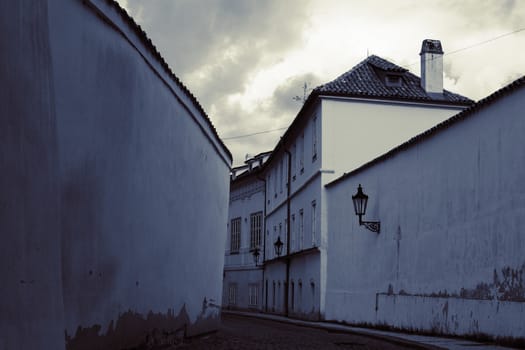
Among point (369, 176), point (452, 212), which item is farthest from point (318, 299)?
point (452, 212)

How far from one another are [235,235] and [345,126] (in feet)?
71.8

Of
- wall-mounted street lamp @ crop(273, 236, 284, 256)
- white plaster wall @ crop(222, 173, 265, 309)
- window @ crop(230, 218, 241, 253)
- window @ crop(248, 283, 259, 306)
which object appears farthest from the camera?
window @ crop(230, 218, 241, 253)

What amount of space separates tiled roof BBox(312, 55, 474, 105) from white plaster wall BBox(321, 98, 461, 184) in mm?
314

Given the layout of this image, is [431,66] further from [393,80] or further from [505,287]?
[505,287]

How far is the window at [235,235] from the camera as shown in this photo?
47.7 metres

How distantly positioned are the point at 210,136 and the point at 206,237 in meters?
1.79

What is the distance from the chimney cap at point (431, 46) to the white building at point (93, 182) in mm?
19088

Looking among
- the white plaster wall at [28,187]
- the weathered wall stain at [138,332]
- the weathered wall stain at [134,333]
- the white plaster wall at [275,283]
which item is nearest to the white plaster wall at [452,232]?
the weathered wall stain at [138,332]

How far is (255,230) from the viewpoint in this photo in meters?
45.2

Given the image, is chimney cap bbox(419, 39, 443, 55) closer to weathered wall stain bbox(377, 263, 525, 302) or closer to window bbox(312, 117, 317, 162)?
window bbox(312, 117, 317, 162)

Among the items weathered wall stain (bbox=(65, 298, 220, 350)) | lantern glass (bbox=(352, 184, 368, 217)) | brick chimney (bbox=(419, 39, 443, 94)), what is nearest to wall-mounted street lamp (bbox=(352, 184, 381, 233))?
lantern glass (bbox=(352, 184, 368, 217))

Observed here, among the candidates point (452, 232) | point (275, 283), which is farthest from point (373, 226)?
point (275, 283)

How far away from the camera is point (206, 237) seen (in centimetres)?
1374

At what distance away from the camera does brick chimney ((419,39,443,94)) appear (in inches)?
1160
